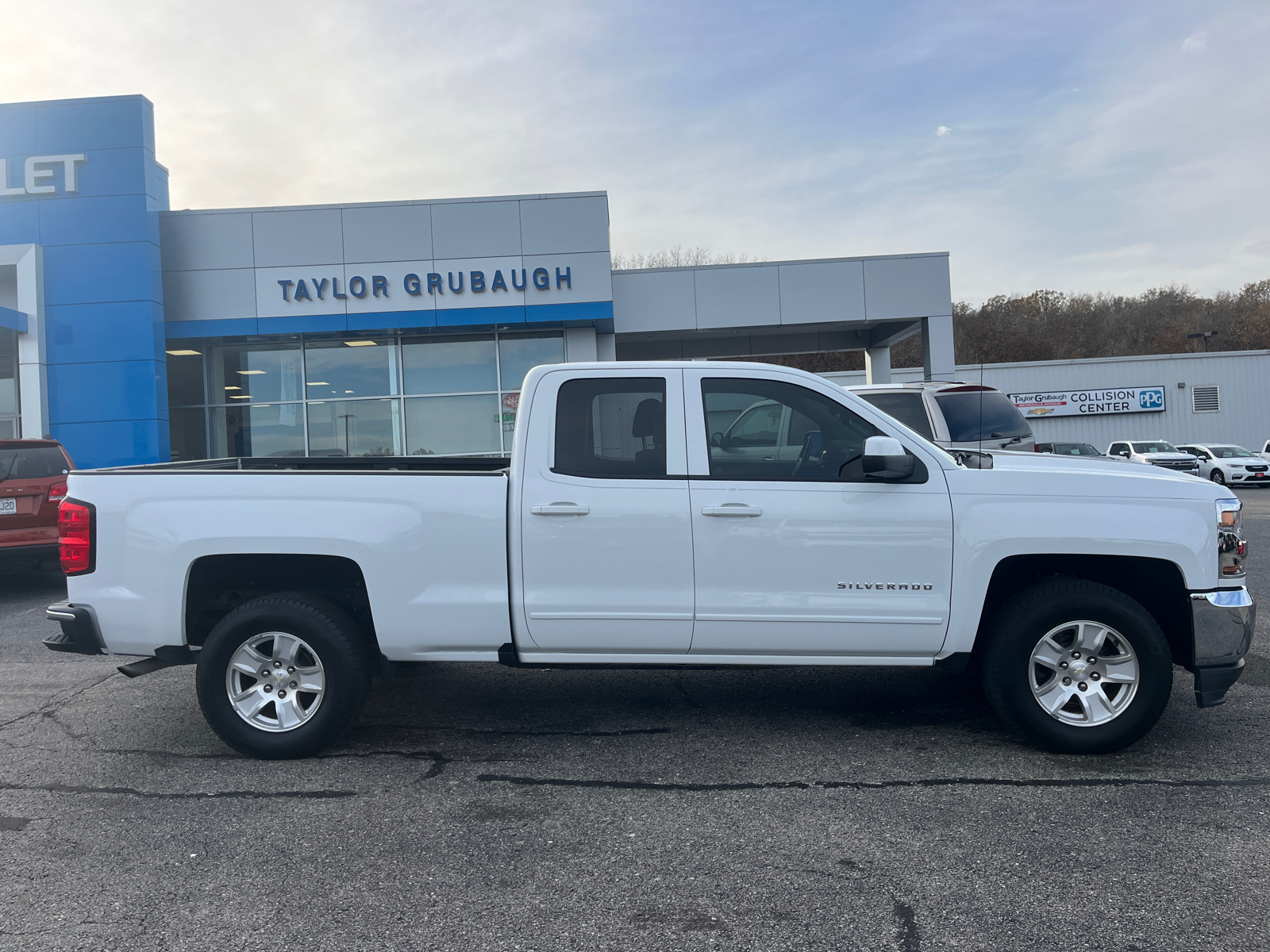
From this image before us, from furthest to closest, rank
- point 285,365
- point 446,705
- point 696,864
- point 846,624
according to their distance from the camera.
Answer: point 285,365
point 446,705
point 846,624
point 696,864

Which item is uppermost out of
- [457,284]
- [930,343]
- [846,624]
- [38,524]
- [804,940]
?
[457,284]

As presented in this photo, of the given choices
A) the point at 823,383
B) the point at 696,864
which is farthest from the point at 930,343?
the point at 696,864

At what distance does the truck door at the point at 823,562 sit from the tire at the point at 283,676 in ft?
5.76

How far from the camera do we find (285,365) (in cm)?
2042

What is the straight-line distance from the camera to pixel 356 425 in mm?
20188

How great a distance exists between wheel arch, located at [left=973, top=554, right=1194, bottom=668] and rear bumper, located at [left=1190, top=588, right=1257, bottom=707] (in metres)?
0.09

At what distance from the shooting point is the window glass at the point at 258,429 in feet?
66.6

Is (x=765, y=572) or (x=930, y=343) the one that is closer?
(x=765, y=572)

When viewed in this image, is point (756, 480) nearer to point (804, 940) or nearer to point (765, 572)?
point (765, 572)

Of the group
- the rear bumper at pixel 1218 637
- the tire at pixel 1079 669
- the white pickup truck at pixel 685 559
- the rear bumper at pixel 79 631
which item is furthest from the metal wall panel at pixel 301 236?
the rear bumper at pixel 1218 637

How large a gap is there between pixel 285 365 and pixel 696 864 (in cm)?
1900

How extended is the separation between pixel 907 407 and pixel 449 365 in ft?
44.1

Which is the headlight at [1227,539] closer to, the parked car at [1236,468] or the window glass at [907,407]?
the window glass at [907,407]

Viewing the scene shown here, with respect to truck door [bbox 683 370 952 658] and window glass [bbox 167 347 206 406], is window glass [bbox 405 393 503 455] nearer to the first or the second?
window glass [bbox 167 347 206 406]
